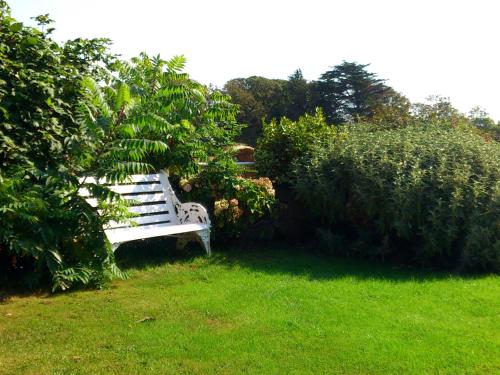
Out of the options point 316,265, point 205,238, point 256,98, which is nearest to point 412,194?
point 316,265

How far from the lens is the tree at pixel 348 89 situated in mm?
46531

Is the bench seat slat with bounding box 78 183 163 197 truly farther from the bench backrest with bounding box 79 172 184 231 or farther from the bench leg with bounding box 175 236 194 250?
the bench leg with bounding box 175 236 194 250

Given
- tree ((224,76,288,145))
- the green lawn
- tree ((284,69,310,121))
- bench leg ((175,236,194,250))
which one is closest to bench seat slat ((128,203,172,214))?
bench leg ((175,236,194,250))

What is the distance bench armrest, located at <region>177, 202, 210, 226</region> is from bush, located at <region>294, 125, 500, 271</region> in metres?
1.62

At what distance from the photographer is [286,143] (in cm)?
948

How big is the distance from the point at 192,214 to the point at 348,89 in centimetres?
4092

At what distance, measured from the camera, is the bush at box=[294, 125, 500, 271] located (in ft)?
24.3

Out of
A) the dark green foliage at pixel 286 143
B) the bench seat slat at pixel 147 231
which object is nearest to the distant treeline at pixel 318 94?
the dark green foliage at pixel 286 143

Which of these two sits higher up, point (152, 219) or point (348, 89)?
point (348, 89)

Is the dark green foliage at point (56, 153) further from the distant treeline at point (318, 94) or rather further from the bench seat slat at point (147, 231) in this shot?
the distant treeline at point (318, 94)

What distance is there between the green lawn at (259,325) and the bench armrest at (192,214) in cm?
99

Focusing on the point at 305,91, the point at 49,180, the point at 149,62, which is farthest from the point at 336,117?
the point at 49,180

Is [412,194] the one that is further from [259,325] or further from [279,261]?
[259,325]

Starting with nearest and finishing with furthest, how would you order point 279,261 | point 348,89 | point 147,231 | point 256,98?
point 147,231 → point 279,261 → point 256,98 → point 348,89
